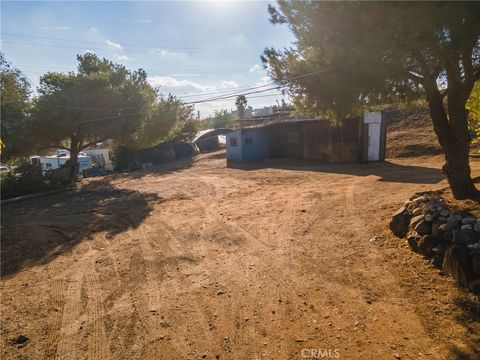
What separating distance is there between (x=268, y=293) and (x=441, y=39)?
15.6ft

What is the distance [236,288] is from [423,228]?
3344 mm

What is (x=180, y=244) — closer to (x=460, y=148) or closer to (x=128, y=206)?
(x=128, y=206)

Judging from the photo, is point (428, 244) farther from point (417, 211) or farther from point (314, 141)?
point (314, 141)

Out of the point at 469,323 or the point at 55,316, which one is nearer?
the point at 469,323

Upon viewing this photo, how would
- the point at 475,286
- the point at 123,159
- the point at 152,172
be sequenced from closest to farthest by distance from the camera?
the point at 475,286
the point at 152,172
the point at 123,159

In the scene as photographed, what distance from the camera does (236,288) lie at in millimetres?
4723

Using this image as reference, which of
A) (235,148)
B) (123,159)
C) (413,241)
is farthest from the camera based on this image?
(123,159)

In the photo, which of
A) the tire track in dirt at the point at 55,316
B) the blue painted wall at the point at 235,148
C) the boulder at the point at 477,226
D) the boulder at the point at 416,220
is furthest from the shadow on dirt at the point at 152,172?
the boulder at the point at 477,226

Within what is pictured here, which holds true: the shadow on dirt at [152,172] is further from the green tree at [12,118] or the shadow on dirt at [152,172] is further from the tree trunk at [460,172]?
the tree trunk at [460,172]

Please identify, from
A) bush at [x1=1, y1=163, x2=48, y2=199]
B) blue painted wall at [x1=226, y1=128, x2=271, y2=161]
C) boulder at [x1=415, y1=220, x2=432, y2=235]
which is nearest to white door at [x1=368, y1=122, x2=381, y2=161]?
blue painted wall at [x1=226, y1=128, x2=271, y2=161]

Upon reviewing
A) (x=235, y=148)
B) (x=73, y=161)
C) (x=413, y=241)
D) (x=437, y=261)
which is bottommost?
(x=437, y=261)

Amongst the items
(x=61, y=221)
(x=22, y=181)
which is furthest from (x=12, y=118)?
(x=61, y=221)

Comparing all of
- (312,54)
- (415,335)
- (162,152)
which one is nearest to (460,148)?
(312,54)

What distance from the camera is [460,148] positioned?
646 centimetres
